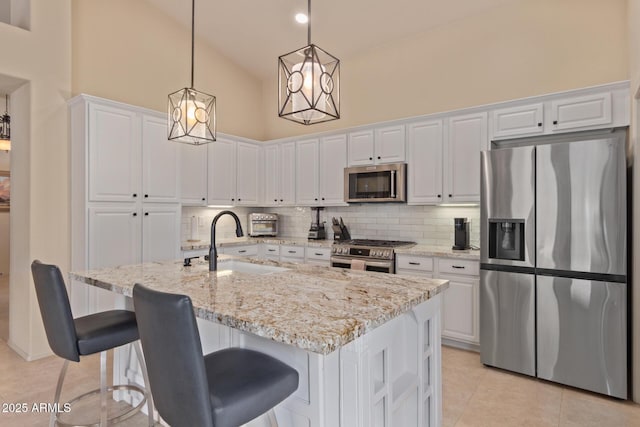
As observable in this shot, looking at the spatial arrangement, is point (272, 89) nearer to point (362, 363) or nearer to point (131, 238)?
point (131, 238)

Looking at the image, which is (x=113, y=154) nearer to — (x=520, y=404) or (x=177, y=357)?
(x=177, y=357)

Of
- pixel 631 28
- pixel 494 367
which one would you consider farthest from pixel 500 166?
pixel 494 367

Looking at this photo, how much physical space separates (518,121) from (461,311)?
182 cm

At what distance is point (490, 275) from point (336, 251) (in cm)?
164

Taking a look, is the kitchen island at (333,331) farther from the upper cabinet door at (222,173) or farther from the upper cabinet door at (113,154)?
the upper cabinet door at (222,173)

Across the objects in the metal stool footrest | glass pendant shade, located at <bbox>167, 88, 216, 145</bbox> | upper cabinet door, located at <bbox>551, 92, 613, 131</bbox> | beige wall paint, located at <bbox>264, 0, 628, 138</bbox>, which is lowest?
the metal stool footrest

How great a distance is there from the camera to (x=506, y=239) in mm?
2936

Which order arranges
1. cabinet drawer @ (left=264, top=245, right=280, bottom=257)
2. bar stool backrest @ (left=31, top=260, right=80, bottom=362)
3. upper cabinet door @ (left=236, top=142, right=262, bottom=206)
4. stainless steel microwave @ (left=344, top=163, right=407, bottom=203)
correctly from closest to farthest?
bar stool backrest @ (left=31, top=260, right=80, bottom=362) → stainless steel microwave @ (left=344, top=163, right=407, bottom=203) → cabinet drawer @ (left=264, top=245, right=280, bottom=257) → upper cabinet door @ (left=236, top=142, right=262, bottom=206)

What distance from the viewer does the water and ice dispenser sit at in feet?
9.39

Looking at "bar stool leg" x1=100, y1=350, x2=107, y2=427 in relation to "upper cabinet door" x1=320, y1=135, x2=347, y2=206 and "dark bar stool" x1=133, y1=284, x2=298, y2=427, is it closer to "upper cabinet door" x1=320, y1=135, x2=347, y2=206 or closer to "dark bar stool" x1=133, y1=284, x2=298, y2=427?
"dark bar stool" x1=133, y1=284, x2=298, y2=427

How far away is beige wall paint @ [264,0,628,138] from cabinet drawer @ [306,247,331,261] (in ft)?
5.63

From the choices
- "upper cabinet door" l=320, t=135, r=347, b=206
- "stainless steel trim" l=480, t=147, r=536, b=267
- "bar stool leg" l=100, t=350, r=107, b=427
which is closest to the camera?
"bar stool leg" l=100, t=350, r=107, b=427

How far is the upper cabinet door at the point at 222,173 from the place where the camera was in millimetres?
4477

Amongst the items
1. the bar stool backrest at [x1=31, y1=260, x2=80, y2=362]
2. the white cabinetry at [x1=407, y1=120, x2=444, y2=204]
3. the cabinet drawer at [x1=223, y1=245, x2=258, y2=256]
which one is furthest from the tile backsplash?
the bar stool backrest at [x1=31, y1=260, x2=80, y2=362]
